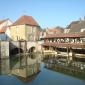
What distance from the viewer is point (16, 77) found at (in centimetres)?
2630

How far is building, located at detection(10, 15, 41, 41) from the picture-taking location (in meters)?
56.0

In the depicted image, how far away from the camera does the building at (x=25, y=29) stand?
184 feet

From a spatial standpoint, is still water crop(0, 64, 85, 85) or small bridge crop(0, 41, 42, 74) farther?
small bridge crop(0, 41, 42, 74)

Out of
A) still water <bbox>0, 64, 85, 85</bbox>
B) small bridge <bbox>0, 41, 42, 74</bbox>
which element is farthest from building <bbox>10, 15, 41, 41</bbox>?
still water <bbox>0, 64, 85, 85</bbox>

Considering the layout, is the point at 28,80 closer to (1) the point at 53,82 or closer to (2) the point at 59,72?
(1) the point at 53,82

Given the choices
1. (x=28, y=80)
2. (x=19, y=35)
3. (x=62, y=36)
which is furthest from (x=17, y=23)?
(x=28, y=80)

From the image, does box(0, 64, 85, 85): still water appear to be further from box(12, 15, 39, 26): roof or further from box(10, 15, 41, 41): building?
box(12, 15, 39, 26): roof

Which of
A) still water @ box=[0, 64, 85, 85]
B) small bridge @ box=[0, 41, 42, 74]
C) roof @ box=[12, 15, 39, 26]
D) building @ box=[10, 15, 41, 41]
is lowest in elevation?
still water @ box=[0, 64, 85, 85]

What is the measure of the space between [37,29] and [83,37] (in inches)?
717

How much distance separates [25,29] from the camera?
55.7 metres

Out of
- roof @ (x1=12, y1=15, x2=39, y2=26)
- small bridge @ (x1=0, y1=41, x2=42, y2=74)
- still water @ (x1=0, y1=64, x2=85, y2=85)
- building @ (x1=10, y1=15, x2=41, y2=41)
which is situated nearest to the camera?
still water @ (x1=0, y1=64, x2=85, y2=85)

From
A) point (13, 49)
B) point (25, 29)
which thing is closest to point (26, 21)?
point (25, 29)

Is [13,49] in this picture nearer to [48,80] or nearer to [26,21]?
[26,21]

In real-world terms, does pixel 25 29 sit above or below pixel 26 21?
below
